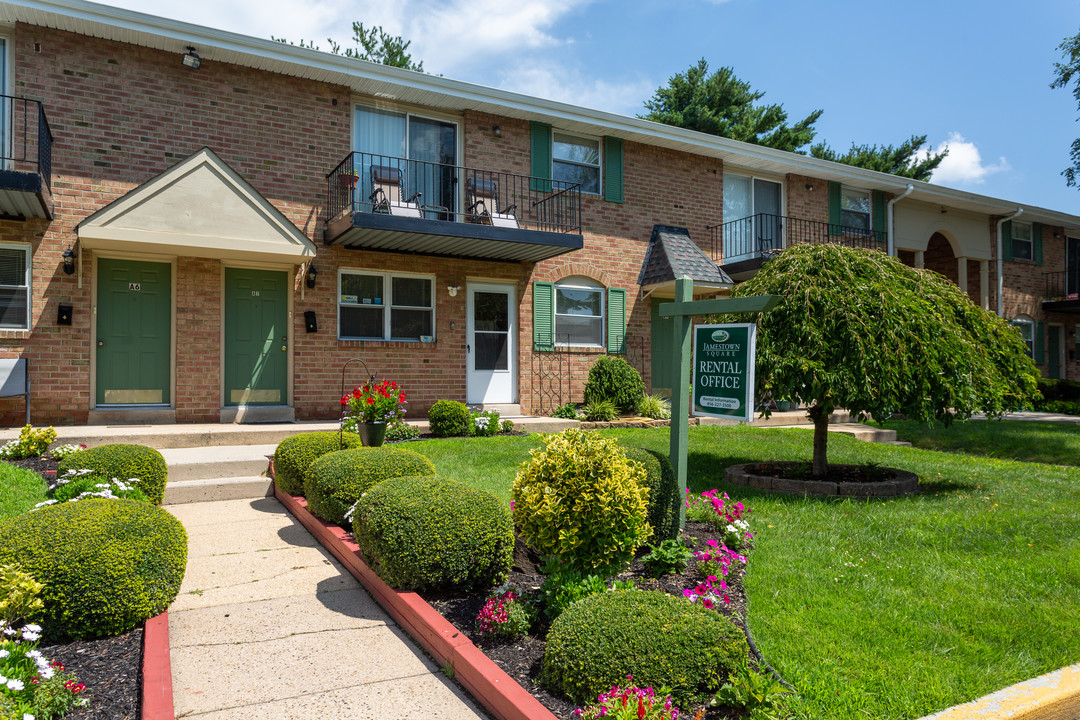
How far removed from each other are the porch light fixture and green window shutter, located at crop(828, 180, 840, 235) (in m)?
13.8

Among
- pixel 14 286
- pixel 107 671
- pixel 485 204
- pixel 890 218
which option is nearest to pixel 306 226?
pixel 485 204

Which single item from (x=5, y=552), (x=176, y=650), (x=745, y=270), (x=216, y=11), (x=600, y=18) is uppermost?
(x=216, y=11)

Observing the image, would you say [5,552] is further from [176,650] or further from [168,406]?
[168,406]

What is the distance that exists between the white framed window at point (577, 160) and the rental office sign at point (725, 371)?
9486 millimetres

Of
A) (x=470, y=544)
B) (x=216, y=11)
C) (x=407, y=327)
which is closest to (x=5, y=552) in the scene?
(x=470, y=544)

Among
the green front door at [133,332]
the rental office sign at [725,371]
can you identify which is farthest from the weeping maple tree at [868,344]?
the green front door at [133,332]

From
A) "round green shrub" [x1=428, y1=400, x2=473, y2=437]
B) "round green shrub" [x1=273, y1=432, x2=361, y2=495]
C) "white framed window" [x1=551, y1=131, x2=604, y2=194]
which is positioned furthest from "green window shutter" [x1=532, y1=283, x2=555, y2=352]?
"round green shrub" [x1=273, y1=432, x2=361, y2=495]

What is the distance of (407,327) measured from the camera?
11.8m

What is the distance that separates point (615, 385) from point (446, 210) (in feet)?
14.2

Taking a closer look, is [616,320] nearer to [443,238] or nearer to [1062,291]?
[443,238]

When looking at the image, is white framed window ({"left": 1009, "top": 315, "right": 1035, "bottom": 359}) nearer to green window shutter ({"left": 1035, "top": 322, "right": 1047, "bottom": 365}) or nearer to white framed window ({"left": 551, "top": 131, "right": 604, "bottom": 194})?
green window shutter ({"left": 1035, "top": 322, "right": 1047, "bottom": 365})

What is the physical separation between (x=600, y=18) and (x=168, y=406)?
893 centimetres

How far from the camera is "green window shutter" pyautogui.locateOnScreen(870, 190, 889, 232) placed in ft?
56.6

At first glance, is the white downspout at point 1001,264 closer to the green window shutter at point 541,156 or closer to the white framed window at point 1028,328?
the white framed window at point 1028,328
